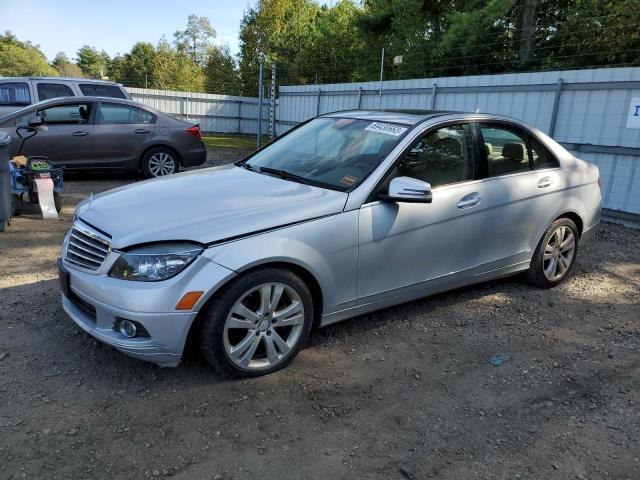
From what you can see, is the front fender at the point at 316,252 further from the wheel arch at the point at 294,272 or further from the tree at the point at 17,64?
the tree at the point at 17,64

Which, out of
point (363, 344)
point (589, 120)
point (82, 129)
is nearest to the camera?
point (363, 344)

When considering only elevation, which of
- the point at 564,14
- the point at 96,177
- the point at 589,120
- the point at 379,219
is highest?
the point at 564,14

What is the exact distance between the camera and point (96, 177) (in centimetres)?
989

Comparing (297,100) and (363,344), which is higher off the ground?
(297,100)

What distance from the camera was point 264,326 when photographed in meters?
3.11

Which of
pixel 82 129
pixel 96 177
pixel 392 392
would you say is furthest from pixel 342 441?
pixel 96 177

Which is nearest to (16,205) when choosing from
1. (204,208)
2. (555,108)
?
(204,208)

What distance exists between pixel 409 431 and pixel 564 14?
67.2 ft

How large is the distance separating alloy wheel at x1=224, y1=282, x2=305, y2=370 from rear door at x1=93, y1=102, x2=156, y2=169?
6960 millimetres

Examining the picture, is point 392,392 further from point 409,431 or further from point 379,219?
point 379,219

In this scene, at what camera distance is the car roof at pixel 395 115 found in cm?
396

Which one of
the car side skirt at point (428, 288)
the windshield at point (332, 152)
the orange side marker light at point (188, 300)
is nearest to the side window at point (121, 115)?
the windshield at point (332, 152)

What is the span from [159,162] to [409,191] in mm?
7082

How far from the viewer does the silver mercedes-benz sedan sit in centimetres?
287
